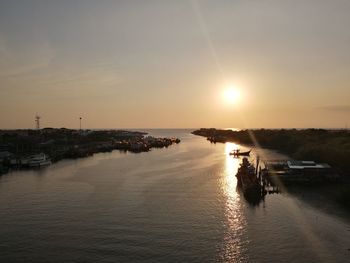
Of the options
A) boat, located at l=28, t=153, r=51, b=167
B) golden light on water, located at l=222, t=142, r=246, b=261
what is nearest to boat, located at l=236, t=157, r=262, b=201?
golden light on water, located at l=222, t=142, r=246, b=261

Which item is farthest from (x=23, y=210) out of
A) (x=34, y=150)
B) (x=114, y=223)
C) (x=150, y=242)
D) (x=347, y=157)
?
(x=34, y=150)

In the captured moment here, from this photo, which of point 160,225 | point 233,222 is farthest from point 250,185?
point 160,225

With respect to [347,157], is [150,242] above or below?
below

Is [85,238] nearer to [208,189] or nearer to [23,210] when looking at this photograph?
[23,210]

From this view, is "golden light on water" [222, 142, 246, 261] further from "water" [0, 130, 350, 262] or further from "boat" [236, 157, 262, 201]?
"boat" [236, 157, 262, 201]

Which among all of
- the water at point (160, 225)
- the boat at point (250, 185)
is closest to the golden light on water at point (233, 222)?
the water at point (160, 225)


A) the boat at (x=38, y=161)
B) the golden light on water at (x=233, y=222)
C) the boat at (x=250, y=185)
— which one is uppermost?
the boat at (x=38, y=161)

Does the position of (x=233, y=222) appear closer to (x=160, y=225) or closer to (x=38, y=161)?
(x=160, y=225)

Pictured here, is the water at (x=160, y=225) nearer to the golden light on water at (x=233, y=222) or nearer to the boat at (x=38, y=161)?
the golden light on water at (x=233, y=222)
